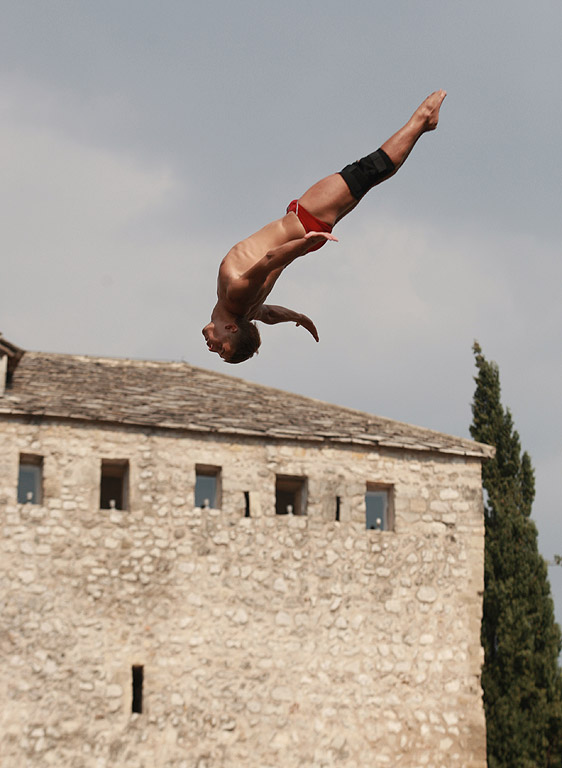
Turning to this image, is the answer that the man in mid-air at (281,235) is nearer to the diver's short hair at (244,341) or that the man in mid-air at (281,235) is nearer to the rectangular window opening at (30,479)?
the diver's short hair at (244,341)

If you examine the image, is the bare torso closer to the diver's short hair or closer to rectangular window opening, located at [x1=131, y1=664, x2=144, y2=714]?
the diver's short hair

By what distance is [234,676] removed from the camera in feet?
83.0

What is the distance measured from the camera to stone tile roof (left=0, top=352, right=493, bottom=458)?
85.5 feet

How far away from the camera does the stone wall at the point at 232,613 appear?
24.6 m

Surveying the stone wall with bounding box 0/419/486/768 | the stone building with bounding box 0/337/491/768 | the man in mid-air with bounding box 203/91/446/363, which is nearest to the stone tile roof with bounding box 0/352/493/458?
the stone building with bounding box 0/337/491/768

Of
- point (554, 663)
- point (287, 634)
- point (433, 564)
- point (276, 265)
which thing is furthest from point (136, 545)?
point (276, 265)

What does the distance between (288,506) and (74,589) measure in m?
3.82

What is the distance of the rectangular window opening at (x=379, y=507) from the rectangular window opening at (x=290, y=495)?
3.73 ft

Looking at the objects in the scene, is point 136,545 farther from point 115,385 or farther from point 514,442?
point 514,442

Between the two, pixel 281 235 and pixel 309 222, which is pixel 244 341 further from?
pixel 309 222

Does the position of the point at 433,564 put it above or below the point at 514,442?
below

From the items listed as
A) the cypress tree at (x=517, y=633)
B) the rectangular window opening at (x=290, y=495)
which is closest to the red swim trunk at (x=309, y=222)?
the rectangular window opening at (x=290, y=495)

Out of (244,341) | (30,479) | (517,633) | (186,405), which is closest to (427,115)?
(244,341)

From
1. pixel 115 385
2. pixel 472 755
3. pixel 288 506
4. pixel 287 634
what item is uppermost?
pixel 115 385
